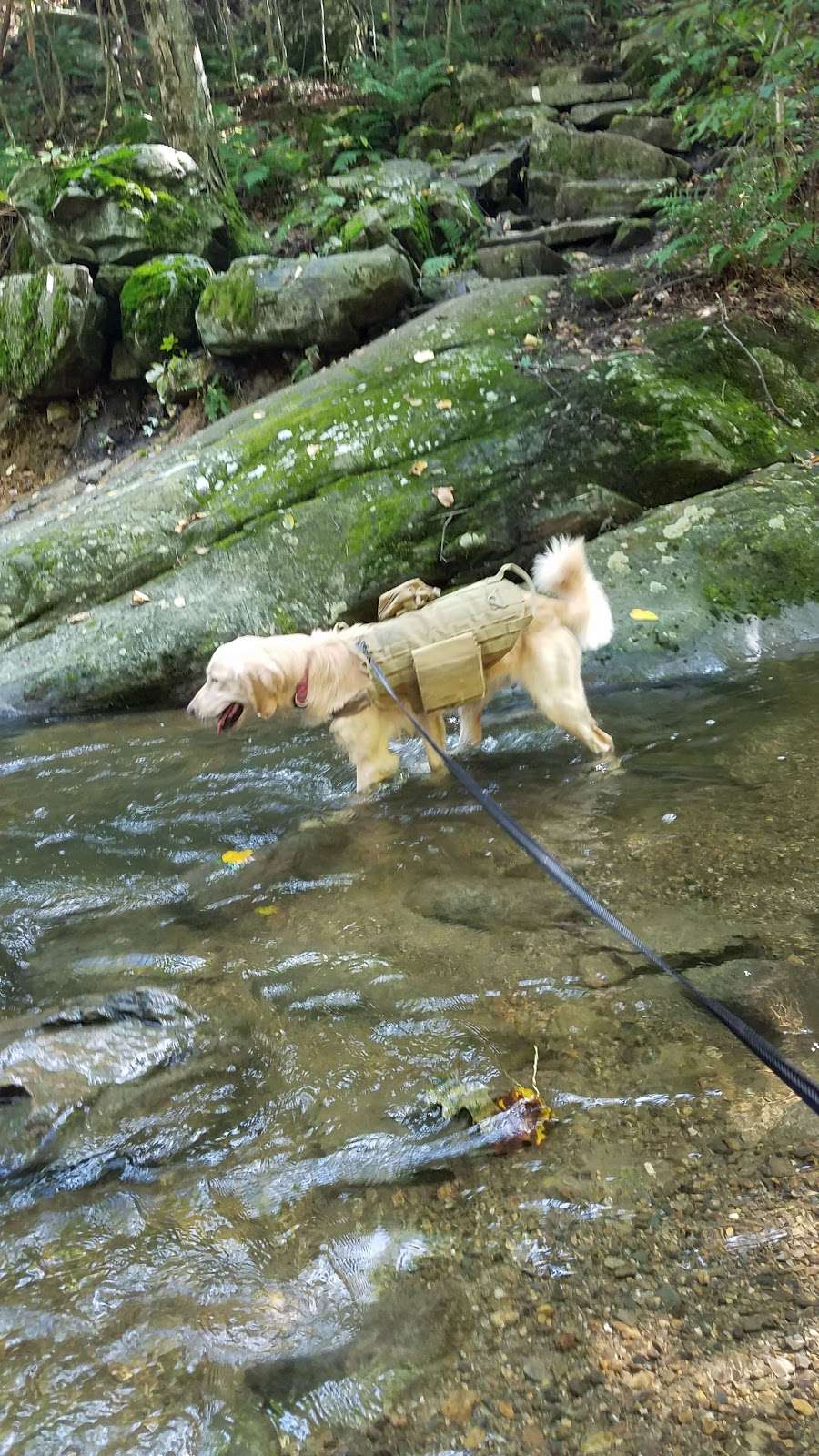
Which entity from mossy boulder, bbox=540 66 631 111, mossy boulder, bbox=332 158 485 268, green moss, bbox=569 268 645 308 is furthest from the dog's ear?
mossy boulder, bbox=540 66 631 111

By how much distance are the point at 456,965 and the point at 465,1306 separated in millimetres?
1473

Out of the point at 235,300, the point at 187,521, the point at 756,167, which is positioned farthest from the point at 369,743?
the point at 756,167

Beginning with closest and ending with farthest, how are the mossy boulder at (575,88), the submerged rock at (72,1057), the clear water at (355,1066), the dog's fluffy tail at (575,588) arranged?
the clear water at (355,1066) < the submerged rock at (72,1057) < the dog's fluffy tail at (575,588) < the mossy boulder at (575,88)

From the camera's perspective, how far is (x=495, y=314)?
28.4ft

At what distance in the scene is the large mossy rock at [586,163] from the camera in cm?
1223

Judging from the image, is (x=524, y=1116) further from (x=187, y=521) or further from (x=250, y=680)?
(x=187, y=521)

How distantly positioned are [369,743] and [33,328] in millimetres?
9358

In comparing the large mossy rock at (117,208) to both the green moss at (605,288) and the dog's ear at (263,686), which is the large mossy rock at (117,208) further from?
the dog's ear at (263,686)

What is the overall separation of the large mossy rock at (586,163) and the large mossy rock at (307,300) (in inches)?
153

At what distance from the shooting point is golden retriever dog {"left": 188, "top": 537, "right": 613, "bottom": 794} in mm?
4797

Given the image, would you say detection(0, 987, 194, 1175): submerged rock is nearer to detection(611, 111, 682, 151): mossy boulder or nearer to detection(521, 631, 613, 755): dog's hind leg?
detection(521, 631, 613, 755): dog's hind leg

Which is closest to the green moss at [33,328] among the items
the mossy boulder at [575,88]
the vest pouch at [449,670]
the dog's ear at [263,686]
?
the dog's ear at [263,686]

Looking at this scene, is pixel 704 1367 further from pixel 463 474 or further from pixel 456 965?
pixel 463 474

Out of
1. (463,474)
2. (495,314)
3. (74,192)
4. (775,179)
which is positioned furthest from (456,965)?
(74,192)
